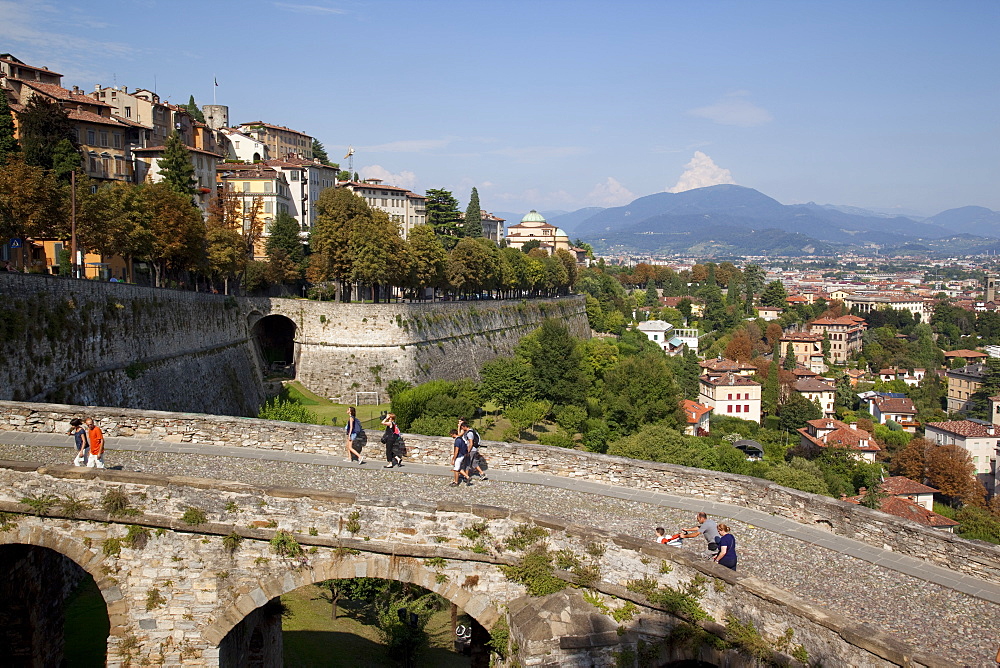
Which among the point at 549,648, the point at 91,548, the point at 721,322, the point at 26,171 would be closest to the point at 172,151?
the point at 26,171

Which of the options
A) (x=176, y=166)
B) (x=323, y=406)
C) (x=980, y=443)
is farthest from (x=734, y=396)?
(x=176, y=166)

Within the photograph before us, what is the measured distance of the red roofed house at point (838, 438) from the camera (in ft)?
228

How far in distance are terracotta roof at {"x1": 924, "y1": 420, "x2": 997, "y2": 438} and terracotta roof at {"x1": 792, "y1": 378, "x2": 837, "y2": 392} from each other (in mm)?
15192

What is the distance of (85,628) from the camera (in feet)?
49.1

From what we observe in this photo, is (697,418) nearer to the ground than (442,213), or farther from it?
nearer to the ground

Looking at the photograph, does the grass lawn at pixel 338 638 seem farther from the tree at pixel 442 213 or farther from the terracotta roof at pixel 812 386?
the terracotta roof at pixel 812 386

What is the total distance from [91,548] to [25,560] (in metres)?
2.49

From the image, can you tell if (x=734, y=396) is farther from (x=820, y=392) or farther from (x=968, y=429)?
(x=968, y=429)

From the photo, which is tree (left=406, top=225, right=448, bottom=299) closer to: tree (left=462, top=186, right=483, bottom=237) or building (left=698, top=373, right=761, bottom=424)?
tree (left=462, top=186, right=483, bottom=237)

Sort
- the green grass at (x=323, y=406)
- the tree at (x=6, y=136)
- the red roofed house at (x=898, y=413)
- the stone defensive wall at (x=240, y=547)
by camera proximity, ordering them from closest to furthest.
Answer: the stone defensive wall at (x=240, y=547)
the tree at (x=6, y=136)
the green grass at (x=323, y=406)
the red roofed house at (x=898, y=413)

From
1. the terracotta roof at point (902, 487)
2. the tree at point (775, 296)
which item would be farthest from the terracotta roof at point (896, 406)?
the tree at point (775, 296)

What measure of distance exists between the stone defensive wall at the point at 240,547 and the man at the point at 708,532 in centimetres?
96

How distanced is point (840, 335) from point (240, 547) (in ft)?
477

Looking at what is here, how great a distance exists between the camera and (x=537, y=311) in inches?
2741
